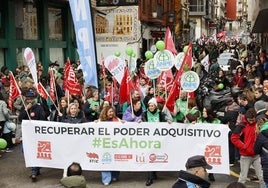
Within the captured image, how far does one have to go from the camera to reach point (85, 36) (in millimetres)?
9344

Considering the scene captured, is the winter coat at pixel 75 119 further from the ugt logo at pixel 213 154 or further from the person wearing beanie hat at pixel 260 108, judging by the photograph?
the person wearing beanie hat at pixel 260 108

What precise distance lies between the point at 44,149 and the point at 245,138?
3613mm

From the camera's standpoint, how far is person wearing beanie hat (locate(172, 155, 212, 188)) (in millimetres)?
4371

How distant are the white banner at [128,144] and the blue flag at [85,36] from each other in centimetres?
109

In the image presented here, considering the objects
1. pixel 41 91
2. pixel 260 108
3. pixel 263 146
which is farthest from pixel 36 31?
pixel 263 146

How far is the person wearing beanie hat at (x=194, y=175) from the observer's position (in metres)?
4.37

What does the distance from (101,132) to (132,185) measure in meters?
1.09

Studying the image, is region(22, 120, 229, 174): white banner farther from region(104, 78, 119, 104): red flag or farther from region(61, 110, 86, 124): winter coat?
region(104, 78, 119, 104): red flag

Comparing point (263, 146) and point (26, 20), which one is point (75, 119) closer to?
point (263, 146)

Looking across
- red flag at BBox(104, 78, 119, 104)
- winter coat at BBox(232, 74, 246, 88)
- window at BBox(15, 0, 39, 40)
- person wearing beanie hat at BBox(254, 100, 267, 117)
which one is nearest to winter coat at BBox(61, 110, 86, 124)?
red flag at BBox(104, 78, 119, 104)

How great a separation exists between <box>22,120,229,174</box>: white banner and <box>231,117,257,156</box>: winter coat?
0.77m

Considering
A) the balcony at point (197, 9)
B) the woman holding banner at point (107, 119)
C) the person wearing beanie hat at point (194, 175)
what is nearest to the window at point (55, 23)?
the woman holding banner at point (107, 119)

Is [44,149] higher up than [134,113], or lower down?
lower down

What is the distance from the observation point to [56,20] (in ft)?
82.8
